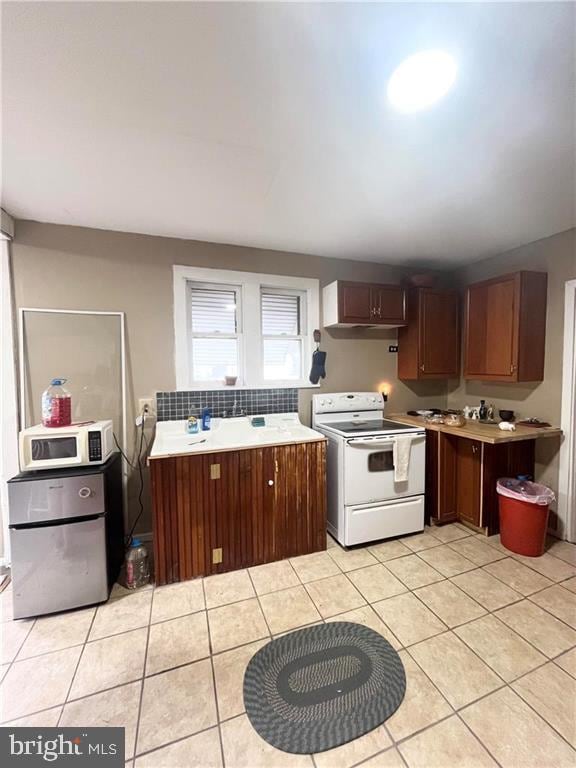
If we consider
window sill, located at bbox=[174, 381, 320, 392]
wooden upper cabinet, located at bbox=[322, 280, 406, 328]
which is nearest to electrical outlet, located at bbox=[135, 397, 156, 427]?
window sill, located at bbox=[174, 381, 320, 392]

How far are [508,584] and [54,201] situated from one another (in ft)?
12.7

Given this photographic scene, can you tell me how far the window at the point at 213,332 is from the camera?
2.77 m

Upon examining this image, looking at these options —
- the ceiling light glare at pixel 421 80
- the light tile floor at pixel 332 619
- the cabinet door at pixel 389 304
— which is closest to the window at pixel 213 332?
the cabinet door at pixel 389 304

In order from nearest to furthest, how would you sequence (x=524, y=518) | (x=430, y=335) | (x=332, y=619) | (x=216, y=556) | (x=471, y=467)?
(x=332, y=619) → (x=216, y=556) → (x=524, y=518) → (x=471, y=467) → (x=430, y=335)

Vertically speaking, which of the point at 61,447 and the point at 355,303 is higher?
the point at 355,303

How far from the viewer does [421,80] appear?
1151 mm

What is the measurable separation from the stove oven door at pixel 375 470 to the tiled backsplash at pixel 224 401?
2.58ft

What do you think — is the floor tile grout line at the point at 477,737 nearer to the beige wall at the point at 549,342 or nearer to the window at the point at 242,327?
the beige wall at the point at 549,342

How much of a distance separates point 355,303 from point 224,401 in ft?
4.94

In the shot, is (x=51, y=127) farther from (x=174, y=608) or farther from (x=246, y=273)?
(x=174, y=608)

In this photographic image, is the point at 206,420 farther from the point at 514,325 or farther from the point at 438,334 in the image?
the point at 514,325

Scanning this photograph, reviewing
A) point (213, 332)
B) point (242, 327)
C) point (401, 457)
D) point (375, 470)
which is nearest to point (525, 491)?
point (401, 457)

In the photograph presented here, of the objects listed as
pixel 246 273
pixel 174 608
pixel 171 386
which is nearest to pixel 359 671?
pixel 174 608

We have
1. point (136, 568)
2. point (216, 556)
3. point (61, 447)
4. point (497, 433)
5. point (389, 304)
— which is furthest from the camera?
point (389, 304)
